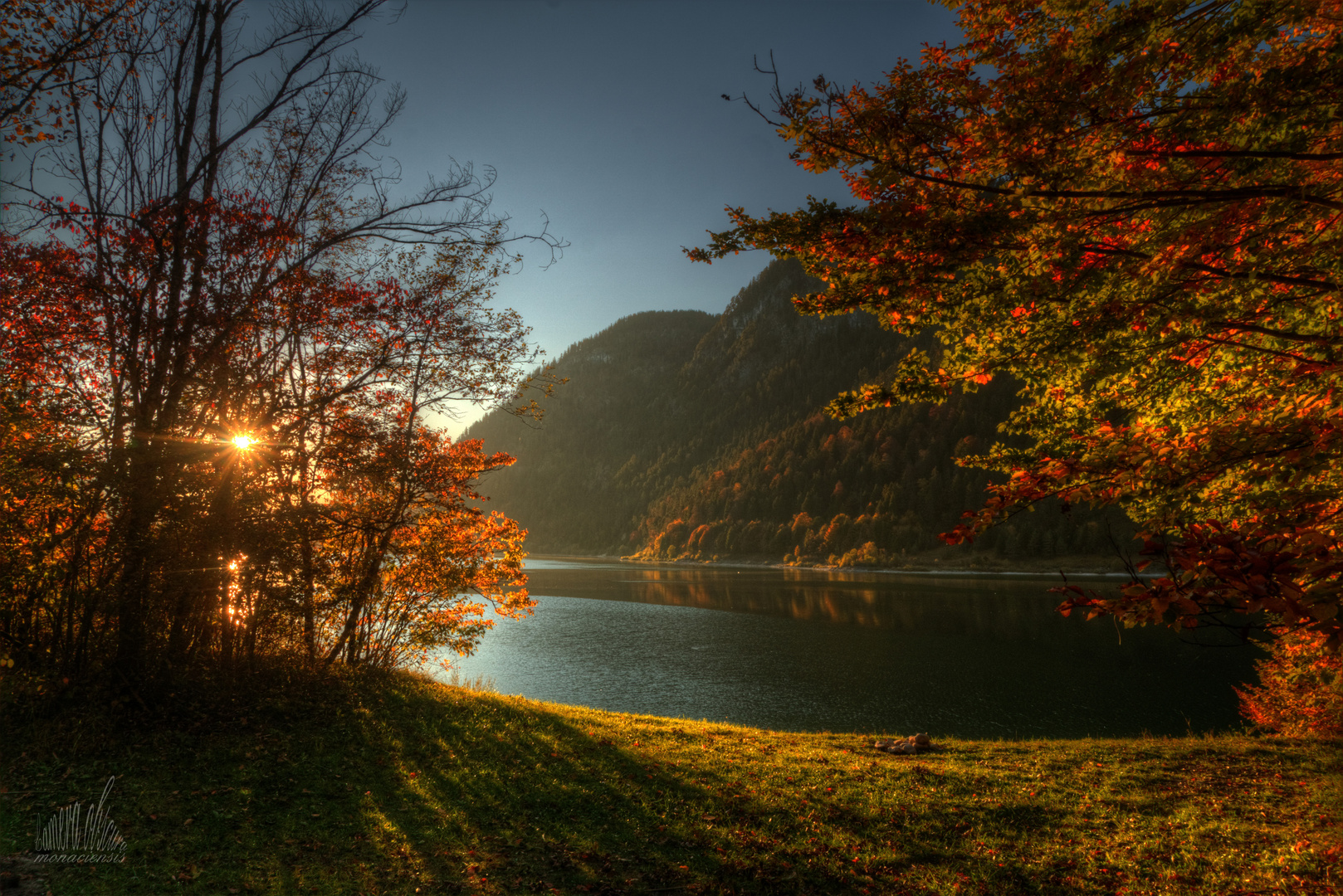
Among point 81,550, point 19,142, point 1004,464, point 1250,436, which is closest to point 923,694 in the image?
point 1004,464

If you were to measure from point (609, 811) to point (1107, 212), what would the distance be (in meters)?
8.06

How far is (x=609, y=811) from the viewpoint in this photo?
24.0 ft

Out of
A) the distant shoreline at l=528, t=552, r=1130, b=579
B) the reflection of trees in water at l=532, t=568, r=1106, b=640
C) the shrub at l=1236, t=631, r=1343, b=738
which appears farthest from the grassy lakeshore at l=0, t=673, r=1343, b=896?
the distant shoreline at l=528, t=552, r=1130, b=579

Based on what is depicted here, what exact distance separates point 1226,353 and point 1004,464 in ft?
9.31

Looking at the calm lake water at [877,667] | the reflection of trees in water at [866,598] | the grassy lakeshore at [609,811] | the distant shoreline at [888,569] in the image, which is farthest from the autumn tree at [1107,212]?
the distant shoreline at [888,569]

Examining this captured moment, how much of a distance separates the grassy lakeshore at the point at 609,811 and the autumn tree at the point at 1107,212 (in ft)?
11.6

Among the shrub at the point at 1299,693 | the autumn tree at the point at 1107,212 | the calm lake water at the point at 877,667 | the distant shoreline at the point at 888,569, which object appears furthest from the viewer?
the distant shoreline at the point at 888,569

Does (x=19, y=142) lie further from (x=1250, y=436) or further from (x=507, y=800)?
(x=1250, y=436)

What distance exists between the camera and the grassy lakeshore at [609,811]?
18.2ft

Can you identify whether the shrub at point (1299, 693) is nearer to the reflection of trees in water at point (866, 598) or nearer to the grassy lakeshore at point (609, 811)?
the grassy lakeshore at point (609, 811)

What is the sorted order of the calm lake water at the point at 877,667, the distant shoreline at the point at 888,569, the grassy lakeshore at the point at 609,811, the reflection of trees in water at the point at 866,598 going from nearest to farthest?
the grassy lakeshore at the point at 609,811 → the calm lake water at the point at 877,667 → the reflection of trees in water at the point at 866,598 → the distant shoreline at the point at 888,569

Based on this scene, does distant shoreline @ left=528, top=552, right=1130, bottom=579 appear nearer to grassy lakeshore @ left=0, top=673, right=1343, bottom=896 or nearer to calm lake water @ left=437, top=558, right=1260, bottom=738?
calm lake water @ left=437, top=558, right=1260, bottom=738

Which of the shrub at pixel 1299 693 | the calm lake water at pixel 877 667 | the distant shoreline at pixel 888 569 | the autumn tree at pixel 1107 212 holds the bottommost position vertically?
A: the distant shoreline at pixel 888 569

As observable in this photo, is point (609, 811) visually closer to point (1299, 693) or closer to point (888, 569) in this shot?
point (1299, 693)
